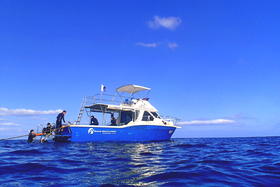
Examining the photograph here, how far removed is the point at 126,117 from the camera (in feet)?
65.3

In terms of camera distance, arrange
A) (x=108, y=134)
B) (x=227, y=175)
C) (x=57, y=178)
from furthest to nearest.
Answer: (x=108, y=134)
(x=227, y=175)
(x=57, y=178)

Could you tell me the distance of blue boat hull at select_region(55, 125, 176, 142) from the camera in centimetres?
1512

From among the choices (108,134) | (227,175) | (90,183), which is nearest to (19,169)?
(90,183)

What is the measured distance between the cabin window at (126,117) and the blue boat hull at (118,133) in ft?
7.65

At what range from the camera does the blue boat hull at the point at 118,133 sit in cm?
1512

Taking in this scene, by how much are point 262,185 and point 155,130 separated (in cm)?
1513

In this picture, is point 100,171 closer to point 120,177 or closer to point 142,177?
point 120,177

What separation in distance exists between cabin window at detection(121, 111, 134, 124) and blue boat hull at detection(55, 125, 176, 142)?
7.65 feet

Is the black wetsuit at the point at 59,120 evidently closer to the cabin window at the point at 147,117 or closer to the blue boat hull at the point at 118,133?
the blue boat hull at the point at 118,133

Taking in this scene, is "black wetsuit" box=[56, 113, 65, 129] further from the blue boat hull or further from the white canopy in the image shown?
the white canopy

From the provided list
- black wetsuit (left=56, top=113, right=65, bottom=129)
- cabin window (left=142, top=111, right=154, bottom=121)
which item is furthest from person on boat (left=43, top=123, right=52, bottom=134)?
cabin window (left=142, top=111, right=154, bottom=121)

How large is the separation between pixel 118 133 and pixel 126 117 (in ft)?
12.0

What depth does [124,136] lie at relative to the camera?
16.7m

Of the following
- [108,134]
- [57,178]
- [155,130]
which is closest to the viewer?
[57,178]
